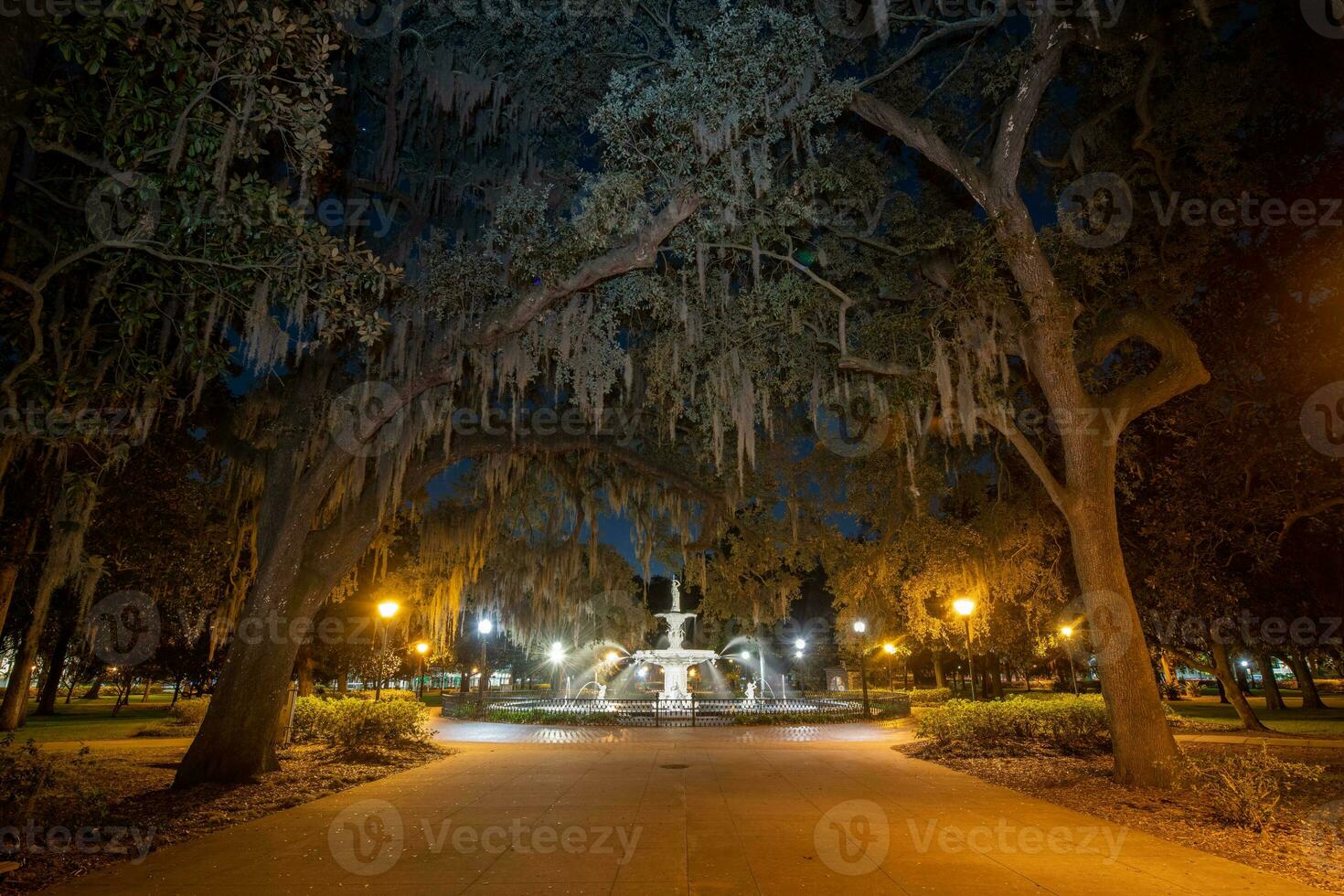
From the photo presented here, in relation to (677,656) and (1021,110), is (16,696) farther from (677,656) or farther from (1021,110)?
(1021,110)

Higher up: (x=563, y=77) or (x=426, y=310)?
(x=563, y=77)

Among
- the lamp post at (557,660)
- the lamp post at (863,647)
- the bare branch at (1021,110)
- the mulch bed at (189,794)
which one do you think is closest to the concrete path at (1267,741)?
the lamp post at (863,647)

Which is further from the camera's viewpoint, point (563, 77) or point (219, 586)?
point (219, 586)

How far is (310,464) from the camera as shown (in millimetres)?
10633

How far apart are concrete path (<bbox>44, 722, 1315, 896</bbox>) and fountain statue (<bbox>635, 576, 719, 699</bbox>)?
14493mm

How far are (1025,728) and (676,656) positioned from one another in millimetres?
13492

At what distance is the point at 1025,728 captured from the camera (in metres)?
13.3

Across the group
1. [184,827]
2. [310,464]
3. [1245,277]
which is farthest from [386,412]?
[1245,277]

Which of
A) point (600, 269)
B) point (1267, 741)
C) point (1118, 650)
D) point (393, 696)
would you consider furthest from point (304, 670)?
point (1267, 741)

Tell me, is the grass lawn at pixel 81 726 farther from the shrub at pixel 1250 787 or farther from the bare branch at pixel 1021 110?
the bare branch at pixel 1021 110

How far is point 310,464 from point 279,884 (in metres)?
6.85

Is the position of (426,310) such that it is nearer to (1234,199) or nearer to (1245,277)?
(1234,199)

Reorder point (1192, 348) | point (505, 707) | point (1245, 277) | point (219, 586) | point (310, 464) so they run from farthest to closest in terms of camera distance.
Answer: point (505, 707) → point (219, 586) → point (1245, 277) → point (310, 464) → point (1192, 348)

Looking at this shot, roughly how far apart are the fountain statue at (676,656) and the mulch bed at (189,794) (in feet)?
39.9
